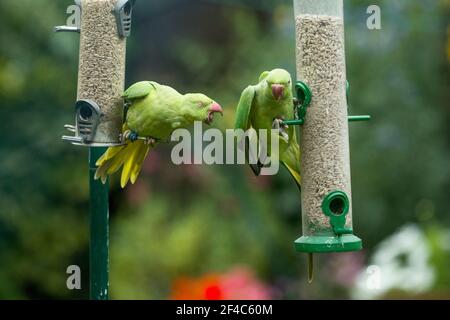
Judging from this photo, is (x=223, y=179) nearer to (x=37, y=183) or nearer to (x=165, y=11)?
(x=37, y=183)

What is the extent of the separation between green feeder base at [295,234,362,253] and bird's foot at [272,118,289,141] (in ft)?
1.82

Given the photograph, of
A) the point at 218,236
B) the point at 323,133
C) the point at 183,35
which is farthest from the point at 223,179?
the point at 323,133

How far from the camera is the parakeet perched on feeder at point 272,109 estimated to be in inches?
188

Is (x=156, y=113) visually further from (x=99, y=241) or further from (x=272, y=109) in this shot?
(x=99, y=241)

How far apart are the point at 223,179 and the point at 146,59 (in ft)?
7.53

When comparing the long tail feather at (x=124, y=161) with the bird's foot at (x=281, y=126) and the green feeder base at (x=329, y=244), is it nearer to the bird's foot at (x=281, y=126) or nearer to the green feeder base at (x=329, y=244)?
the bird's foot at (x=281, y=126)

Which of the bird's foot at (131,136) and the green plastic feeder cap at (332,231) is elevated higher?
the bird's foot at (131,136)

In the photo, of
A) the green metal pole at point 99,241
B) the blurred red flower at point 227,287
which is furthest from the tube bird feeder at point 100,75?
the blurred red flower at point 227,287

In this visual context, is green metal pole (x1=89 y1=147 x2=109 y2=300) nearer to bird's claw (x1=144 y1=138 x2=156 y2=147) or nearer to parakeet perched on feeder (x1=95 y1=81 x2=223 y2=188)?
parakeet perched on feeder (x1=95 y1=81 x2=223 y2=188)

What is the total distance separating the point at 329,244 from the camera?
4.81m

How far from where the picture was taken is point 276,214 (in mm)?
9008

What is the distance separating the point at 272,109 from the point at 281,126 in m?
0.10

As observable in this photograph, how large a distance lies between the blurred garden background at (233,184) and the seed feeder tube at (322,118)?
3.32 m

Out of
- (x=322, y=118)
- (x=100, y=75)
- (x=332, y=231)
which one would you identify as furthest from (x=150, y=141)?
(x=332, y=231)
